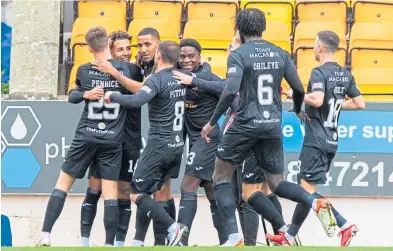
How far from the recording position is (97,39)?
9.73 metres

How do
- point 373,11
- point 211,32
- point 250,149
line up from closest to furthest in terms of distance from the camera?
point 250,149 < point 211,32 < point 373,11

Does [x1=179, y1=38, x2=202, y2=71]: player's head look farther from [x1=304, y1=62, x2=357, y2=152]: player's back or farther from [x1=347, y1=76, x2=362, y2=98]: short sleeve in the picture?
[x1=347, y1=76, x2=362, y2=98]: short sleeve

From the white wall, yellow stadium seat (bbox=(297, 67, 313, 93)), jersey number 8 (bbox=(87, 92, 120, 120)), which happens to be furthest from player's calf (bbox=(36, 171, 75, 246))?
yellow stadium seat (bbox=(297, 67, 313, 93))

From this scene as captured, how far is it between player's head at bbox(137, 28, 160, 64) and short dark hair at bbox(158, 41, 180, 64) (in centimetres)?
72

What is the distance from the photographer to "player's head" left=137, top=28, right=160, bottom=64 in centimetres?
1041

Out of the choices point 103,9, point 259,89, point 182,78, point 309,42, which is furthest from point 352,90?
point 103,9

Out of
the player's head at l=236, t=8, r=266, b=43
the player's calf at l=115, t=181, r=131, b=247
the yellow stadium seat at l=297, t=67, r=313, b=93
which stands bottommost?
the player's calf at l=115, t=181, r=131, b=247

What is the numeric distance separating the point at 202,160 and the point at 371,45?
159 inches

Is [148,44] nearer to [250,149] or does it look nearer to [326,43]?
[326,43]

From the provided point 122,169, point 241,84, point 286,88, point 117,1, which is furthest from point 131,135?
point 117,1

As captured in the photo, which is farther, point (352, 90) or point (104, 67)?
point (352, 90)

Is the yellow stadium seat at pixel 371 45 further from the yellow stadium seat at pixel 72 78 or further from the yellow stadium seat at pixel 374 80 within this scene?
the yellow stadium seat at pixel 72 78

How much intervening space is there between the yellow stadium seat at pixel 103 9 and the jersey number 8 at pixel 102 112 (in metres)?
4.03

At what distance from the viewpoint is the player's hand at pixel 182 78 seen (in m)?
9.66
